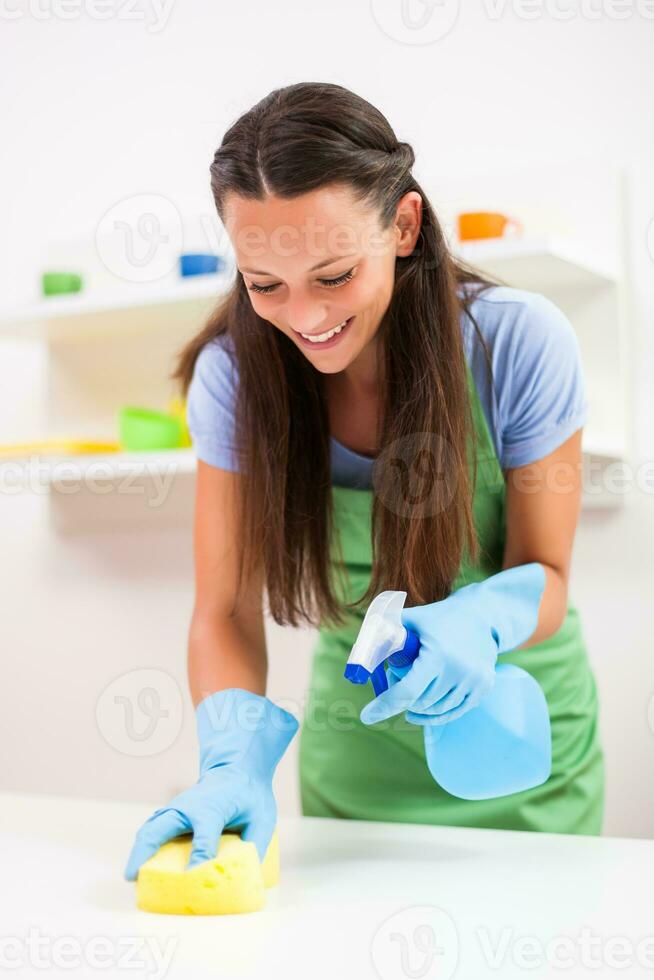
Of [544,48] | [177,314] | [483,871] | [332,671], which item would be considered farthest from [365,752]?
[544,48]

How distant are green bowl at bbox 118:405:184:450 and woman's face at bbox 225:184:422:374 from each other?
0.85 m

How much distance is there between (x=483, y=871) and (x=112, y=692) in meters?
1.31

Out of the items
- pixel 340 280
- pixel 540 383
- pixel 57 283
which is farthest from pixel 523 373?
pixel 57 283

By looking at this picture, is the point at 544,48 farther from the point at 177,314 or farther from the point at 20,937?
the point at 20,937

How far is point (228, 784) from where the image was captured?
0.92 meters

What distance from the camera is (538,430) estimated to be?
107 centimetres

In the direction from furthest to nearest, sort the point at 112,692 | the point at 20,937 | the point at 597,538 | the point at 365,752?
the point at 112,692 < the point at 597,538 < the point at 365,752 < the point at 20,937

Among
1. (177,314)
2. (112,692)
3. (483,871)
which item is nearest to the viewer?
(483,871)

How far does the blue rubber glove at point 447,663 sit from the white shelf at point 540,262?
2.09 feet

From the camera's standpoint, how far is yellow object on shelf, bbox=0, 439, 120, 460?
72.4 inches

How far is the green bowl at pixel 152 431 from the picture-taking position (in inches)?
69.7

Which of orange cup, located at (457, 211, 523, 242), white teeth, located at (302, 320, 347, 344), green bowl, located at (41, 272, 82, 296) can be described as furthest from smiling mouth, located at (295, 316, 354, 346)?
green bowl, located at (41, 272, 82, 296)

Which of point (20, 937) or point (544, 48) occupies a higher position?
point (544, 48)

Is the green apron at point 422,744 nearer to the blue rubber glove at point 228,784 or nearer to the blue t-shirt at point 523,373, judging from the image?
the blue t-shirt at point 523,373
